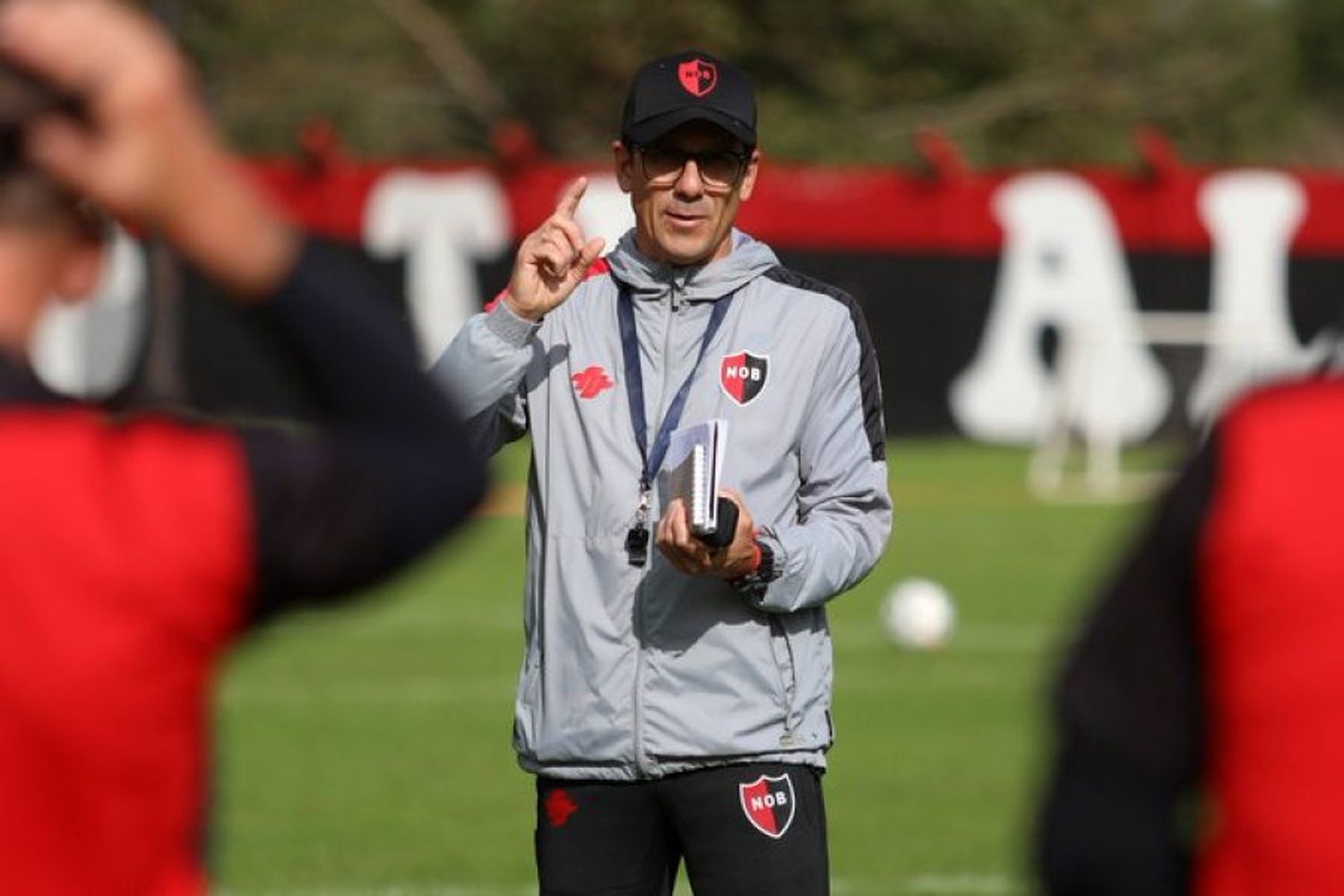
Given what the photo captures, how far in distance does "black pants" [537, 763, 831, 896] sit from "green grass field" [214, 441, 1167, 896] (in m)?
1.48

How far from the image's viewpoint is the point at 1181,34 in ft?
156

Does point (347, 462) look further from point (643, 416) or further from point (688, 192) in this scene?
point (688, 192)

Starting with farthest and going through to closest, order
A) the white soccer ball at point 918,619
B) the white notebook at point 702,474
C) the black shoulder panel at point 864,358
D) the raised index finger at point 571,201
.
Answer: the white soccer ball at point 918,619
the black shoulder panel at point 864,358
the raised index finger at point 571,201
the white notebook at point 702,474

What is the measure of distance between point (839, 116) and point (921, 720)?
91.0 ft

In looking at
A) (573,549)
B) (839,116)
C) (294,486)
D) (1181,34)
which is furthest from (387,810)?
(1181,34)

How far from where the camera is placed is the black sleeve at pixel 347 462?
277 centimetres

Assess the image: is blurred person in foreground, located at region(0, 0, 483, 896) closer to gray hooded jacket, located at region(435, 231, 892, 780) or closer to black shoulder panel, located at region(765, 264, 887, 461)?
gray hooded jacket, located at region(435, 231, 892, 780)

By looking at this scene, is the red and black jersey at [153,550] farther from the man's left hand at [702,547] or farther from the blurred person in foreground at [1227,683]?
the man's left hand at [702,547]

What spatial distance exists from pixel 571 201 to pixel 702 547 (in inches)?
31.8

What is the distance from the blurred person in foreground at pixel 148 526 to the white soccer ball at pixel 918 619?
40.8 ft

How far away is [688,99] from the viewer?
5.75m

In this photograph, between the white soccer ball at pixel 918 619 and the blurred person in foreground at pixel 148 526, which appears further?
the white soccer ball at pixel 918 619

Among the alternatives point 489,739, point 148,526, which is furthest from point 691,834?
point 489,739

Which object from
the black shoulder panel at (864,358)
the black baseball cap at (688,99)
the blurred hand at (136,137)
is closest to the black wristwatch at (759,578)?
the black shoulder panel at (864,358)
